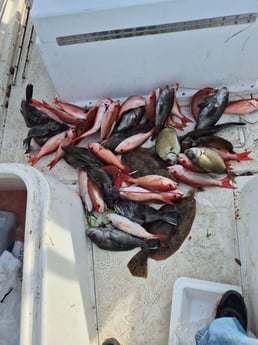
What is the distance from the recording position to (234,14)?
193 centimetres

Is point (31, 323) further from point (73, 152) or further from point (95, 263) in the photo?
point (73, 152)

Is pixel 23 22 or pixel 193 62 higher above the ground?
pixel 23 22

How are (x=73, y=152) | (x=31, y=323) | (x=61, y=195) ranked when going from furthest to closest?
(x=73, y=152) < (x=61, y=195) < (x=31, y=323)

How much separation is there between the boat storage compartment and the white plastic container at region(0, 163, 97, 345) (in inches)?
28.2

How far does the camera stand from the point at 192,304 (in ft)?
6.74

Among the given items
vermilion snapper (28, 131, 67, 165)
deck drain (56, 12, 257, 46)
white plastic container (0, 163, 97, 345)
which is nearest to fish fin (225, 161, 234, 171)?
deck drain (56, 12, 257, 46)

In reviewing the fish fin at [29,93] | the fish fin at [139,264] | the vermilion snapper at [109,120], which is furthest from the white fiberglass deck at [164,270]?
the fish fin at [29,93]

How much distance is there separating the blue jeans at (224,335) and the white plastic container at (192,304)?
178 millimetres

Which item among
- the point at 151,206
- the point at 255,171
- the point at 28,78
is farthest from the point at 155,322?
the point at 28,78

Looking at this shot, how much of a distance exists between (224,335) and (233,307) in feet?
0.95

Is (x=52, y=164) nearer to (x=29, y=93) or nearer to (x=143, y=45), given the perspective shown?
(x=29, y=93)

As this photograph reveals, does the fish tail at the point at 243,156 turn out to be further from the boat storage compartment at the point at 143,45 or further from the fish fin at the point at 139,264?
the fish fin at the point at 139,264

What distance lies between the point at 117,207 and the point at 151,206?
0.64 feet

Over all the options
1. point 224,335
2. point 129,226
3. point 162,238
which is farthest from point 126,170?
point 224,335
